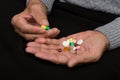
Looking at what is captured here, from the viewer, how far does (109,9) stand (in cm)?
112

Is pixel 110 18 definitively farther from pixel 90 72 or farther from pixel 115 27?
pixel 90 72

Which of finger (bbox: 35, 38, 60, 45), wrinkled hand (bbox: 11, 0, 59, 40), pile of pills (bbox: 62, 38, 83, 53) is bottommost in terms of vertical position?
pile of pills (bbox: 62, 38, 83, 53)

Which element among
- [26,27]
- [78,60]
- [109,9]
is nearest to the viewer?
[78,60]

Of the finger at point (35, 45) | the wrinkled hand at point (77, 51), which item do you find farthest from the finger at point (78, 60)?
→ the finger at point (35, 45)

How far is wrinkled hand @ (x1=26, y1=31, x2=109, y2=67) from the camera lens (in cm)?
88

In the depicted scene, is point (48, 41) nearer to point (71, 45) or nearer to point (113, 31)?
point (71, 45)

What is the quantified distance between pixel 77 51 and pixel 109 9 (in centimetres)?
25

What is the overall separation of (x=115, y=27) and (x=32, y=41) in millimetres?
283

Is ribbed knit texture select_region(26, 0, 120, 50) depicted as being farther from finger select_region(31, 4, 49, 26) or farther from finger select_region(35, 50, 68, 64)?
finger select_region(35, 50, 68, 64)

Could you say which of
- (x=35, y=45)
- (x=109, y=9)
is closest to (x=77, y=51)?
(x=35, y=45)

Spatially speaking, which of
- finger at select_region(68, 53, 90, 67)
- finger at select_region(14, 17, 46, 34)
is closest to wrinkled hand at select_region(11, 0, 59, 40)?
finger at select_region(14, 17, 46, 34)

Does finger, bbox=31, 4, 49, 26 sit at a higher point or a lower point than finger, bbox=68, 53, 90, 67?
higher

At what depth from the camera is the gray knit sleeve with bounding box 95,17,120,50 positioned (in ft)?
3.35

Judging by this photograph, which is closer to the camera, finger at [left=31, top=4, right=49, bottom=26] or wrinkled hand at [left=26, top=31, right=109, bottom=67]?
wrinkled hand at [left=26, top=31, right=109, bottom=67]
